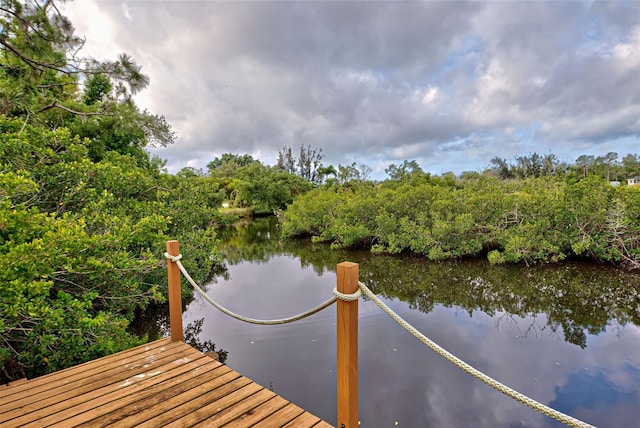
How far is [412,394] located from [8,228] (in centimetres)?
396

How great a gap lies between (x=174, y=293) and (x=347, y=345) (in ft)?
6.60

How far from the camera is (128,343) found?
3311 mm

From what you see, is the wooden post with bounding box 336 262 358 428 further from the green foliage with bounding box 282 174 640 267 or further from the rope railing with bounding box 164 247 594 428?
the green foliage with bounding box 282 174 640 267

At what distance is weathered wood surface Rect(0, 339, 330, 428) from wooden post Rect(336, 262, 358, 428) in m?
0.37

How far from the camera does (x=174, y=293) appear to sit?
280cm

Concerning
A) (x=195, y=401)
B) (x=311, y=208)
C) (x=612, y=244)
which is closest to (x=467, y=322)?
(x=195, y=401)

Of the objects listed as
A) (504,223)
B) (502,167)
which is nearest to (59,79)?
(504,223)

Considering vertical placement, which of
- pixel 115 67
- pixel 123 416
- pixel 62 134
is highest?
pixel 115 67

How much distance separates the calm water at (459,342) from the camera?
3018 millimetres

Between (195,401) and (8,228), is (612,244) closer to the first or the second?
(195,401)

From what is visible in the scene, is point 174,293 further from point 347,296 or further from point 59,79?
point 59,79

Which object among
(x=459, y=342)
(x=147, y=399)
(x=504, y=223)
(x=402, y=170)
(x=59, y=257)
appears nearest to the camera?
(x=147, y=399)

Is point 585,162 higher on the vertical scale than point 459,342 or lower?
higher

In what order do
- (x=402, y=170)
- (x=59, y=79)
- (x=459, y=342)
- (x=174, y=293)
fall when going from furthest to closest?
(x=402, y=170) → (x=59, y=79) → (x=459, y=342) → (x=174, y=293)
